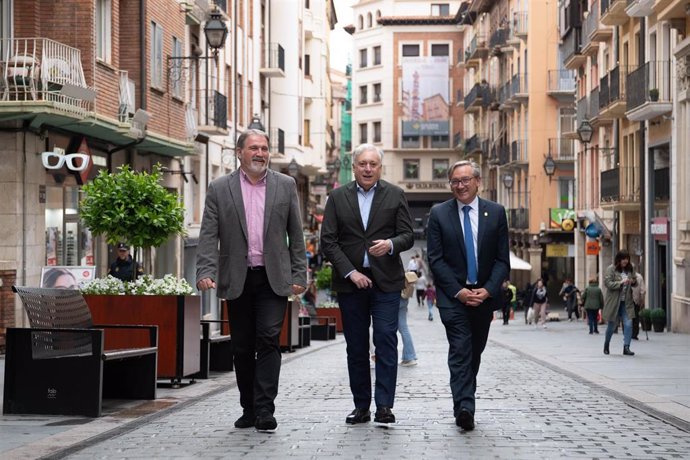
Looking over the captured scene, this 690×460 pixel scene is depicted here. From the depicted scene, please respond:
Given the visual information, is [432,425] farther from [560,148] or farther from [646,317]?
[560,148]

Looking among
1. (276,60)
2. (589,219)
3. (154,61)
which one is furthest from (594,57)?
(154,61)

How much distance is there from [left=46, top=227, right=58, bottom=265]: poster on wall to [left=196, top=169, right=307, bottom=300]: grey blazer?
1417 centimetres

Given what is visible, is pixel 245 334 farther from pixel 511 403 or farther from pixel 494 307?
pixel 511 403

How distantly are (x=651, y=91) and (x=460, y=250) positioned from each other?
27.7 m

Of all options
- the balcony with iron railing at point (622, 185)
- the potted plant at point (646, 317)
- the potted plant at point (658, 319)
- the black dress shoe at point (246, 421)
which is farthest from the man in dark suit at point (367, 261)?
the balcony with iron railing at point (622, 185)

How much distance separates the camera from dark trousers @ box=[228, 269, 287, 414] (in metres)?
9.18

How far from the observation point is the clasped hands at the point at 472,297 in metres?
9.57

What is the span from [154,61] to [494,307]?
21.5 metres

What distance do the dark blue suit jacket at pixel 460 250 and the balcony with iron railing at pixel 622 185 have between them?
110 ft

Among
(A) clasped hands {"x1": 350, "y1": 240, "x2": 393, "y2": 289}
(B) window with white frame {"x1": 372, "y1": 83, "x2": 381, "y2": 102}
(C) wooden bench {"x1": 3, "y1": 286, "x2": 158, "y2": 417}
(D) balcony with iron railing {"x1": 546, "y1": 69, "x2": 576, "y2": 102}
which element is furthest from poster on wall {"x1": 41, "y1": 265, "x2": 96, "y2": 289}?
(B) window with white frame {"x1": 372, "y1": 83, "x2": 381, "y2": 102}

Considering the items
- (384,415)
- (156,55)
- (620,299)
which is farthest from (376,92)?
(384,415)

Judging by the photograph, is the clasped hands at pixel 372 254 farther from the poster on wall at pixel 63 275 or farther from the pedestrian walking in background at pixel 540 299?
the pedestrian walking in background at pixel 540 299

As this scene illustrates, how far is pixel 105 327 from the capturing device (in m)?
11.8

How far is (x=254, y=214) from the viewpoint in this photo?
9.38 metres
